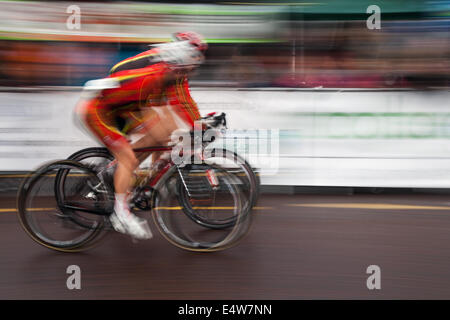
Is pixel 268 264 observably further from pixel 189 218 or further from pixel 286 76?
pixel 286 76

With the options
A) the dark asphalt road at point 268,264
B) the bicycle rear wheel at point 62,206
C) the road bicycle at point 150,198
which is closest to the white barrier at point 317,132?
the dark asphalt road at point 268,264

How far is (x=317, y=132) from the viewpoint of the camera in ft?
19.9

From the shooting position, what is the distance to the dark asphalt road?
3.14m

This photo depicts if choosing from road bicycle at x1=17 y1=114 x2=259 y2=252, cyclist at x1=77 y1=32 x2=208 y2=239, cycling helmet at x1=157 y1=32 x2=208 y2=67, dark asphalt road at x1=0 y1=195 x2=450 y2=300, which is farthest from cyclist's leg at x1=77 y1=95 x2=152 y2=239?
cycling helmet at x1=157 y1=32 x2=208 y2=67

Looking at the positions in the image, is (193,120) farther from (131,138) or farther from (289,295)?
(289,295)

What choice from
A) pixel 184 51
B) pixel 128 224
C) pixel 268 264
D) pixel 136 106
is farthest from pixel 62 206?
pixel 268 264

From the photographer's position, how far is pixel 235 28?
6.18 meters

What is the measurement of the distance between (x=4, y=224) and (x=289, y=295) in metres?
2.99

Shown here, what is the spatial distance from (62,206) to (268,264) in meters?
1.71

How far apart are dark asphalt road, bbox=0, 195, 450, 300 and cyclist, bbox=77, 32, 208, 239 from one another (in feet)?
1.18

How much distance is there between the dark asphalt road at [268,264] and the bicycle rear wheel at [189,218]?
0.37 feet

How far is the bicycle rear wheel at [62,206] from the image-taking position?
145 inches

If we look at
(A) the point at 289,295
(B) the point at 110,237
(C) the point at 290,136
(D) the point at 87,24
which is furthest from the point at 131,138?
(D) the point at 87,24

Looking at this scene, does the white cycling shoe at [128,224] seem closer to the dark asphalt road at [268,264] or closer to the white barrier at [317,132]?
the dark asphalt road at [268,264]
